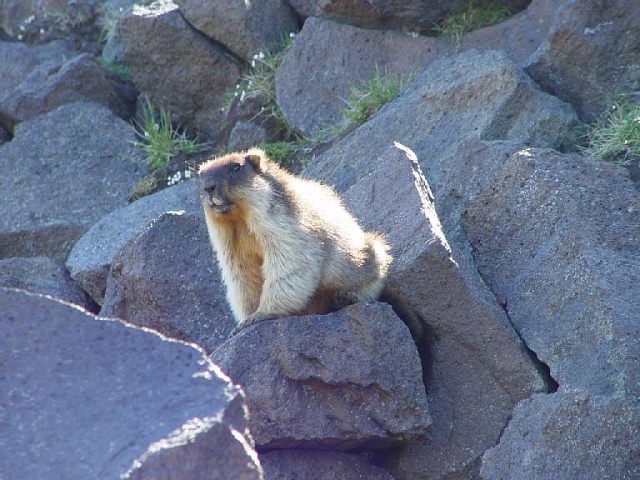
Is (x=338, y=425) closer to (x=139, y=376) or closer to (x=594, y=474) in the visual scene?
(x=594, y=474)

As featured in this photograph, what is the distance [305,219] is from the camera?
6445 millimetres

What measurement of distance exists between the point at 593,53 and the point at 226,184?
3563 mm

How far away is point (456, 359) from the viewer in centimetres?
658

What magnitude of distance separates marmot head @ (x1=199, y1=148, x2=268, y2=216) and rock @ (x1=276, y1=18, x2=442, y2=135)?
10.7ft

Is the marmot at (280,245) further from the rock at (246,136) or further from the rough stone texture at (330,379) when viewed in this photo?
the rock at (246,136)

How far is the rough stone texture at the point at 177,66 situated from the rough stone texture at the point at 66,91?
0.32m

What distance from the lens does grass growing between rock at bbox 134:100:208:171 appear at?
34.6ft

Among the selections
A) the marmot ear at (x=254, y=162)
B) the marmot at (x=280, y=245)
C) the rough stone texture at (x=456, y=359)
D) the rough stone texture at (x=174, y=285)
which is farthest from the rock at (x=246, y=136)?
the rough stone texture at (x=456, y=359)

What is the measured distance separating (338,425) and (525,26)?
4.71m

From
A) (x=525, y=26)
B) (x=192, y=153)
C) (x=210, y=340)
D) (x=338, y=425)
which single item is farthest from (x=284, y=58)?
(x=338, y=425)

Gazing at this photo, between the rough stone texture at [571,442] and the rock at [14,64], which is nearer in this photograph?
the rough stone texture at [571,442]

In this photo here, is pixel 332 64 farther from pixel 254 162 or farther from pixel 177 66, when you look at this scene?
pixel 254 162

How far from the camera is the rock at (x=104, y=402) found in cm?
359

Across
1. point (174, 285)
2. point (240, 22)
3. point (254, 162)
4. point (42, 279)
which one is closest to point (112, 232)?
point (42, 279)
